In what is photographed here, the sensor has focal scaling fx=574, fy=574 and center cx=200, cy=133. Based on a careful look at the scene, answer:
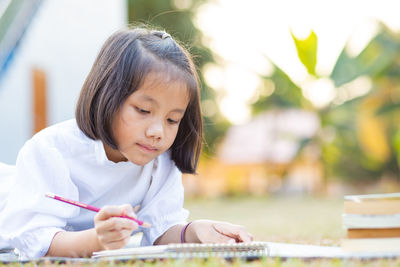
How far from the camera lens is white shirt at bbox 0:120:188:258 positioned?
130 cm

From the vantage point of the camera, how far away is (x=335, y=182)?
909 cm

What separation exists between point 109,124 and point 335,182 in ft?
26.5

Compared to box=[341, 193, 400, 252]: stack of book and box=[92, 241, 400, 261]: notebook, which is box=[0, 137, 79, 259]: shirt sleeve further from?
box=[341, 193, 400, 252]: stack of book

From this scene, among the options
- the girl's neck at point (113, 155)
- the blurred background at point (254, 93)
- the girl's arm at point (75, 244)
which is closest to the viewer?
the girl's arm at point (75, 244)

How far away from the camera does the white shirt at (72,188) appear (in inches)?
51.3

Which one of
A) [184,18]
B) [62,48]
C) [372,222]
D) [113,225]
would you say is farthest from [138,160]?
[184,18]

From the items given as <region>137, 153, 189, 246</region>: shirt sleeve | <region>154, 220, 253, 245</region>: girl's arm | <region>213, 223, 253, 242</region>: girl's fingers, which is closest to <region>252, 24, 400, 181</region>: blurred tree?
<region>137, 153, 189, 246</region>: shirt sleeve

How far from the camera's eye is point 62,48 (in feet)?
17.1

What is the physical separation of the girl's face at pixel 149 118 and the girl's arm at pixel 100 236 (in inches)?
10.4

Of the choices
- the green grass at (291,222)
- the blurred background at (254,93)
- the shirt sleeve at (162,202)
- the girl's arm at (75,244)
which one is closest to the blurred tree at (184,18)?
the blurred background at (254,93)

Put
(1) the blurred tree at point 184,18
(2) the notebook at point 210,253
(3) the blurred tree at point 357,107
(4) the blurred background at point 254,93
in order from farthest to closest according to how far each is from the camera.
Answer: (1) the blurred tree at point 184,18, (3) the blurred tree at point 357,107, (4) the blurred background at point 254,93, (2) the notebook at point 210,253

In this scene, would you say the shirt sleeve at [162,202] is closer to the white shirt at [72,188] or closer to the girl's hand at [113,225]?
the white shirt at [72,188]

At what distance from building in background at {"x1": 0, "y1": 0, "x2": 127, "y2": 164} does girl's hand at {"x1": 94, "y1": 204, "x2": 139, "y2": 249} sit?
3.82 metres

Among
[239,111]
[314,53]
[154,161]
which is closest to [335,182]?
[239,111]
